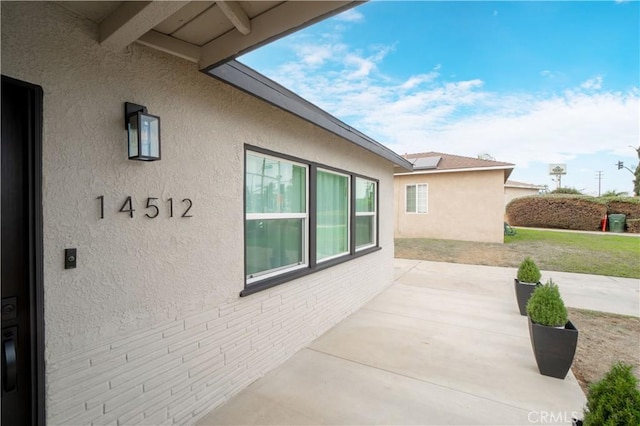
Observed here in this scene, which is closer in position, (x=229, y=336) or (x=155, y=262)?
(x=155, y=262)

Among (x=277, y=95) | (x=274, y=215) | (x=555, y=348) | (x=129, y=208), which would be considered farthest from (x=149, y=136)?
(x=555, y=348)

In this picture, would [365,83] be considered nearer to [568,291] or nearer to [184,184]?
[568,291]

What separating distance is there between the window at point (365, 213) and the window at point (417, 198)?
9.77 metres

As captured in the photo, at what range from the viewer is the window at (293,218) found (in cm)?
344

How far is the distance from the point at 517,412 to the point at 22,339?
13.3 feet

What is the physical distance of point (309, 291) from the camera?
4.38 m

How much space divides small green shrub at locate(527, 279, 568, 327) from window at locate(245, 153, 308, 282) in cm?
306

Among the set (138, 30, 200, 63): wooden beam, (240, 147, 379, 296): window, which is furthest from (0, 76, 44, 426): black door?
(240, 147, 379, 296): window

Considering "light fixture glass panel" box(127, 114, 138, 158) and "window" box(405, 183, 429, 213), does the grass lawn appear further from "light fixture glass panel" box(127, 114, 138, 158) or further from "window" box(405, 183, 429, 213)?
"light fixture glass panel" box(127, 114, 138, 158)

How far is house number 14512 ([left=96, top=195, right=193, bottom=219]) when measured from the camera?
6.81ft

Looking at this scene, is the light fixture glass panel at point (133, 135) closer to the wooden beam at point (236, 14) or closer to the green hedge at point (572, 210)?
the wooden beam at point (236, 14)

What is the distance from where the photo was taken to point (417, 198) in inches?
633

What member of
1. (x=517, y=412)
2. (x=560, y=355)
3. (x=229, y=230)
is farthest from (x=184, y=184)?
(x=560, y=355)

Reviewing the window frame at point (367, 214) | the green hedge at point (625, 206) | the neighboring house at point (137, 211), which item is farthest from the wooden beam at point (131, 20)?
the green hedge at point (625, 206)
